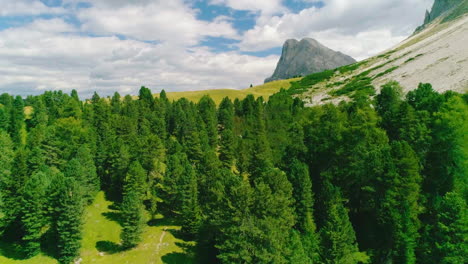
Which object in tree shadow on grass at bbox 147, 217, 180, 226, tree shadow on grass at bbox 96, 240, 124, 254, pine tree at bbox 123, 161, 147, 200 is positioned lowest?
tree shadow on grass at bbox 96, 240, 124, 254

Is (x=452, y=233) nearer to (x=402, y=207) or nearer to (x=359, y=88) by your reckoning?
(x=402, y=207)

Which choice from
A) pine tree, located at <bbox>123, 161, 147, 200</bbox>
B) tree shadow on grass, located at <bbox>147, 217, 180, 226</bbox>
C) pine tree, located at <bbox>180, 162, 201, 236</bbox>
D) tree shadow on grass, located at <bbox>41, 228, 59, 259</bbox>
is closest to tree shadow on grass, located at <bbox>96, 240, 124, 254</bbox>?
tree shadow on grass, located at <bbox>41, 228, 59, 259</bbox>

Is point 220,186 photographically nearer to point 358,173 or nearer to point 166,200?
point 166,200

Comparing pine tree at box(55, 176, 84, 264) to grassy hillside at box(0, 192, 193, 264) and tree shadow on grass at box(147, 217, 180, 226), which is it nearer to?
grassy hillside at box(0, 192, 193, 264)

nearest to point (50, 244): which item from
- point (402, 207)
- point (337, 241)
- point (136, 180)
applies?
point (136, 180)

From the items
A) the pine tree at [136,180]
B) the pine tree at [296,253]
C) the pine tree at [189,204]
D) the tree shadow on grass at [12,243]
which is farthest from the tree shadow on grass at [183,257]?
the tree shadow on grass at [12,243]
